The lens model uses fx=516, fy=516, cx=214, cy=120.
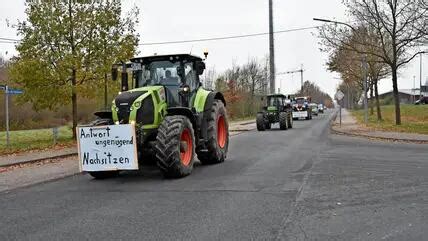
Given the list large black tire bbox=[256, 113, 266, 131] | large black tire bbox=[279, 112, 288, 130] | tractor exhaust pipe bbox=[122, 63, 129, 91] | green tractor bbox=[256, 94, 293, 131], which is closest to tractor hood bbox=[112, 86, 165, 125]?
tractor exhaust pipe bbox=[122, 63, 129, 91]

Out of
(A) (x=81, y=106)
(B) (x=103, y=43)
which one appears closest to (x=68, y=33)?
(B) (x=103, y=43)

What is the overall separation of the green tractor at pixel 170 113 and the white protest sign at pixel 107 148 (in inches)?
14.7

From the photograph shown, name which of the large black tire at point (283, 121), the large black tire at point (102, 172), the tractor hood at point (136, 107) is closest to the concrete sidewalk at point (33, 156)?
the large black tire at point (102, 172)

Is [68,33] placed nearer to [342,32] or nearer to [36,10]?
[36,10]

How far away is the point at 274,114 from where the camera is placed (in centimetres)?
3344

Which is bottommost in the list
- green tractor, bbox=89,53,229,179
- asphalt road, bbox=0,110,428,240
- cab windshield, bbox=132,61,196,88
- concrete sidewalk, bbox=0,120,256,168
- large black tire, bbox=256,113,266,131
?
asphalt road, bbox=0,110,428,240

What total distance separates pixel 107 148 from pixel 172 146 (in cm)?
139

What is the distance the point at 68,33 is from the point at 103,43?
1.56 meters

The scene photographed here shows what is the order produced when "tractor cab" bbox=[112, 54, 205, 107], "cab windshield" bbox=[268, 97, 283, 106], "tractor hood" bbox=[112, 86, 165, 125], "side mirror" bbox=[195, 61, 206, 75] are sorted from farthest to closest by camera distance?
"cab windshield" bbox=[268, 97, 283, 106]
"side mirror" bbox=[195, 61, 206, 75]
"tractor cab" bbox=[112, 54, 205, 107]
"tractor hood" bbox=[112, 86, 165, 125]

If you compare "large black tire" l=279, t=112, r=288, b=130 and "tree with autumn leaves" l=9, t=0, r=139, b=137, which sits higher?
"tree with autumn leaves" l=9, t=0, r=139, b=137

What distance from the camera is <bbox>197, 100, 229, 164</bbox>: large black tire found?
44.0 feet

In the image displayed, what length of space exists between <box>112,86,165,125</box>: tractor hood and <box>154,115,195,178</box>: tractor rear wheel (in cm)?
43

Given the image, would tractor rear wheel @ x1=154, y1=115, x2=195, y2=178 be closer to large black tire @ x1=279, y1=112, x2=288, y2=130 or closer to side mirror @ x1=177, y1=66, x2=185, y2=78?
side mirror @ x1=177, y1=66, x2=185, y2=78

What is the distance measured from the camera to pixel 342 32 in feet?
109
